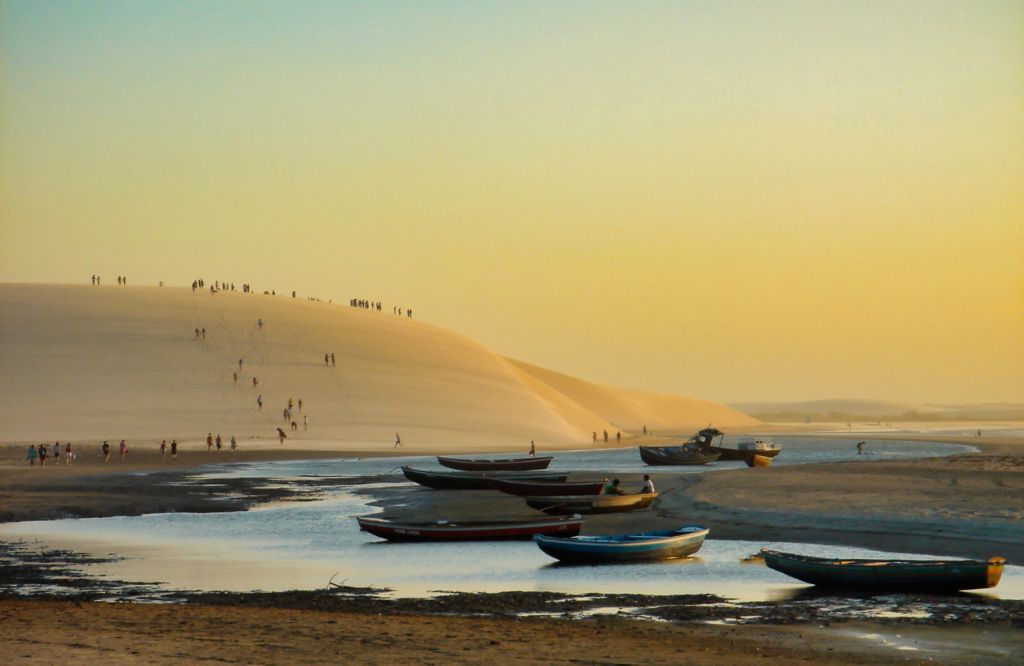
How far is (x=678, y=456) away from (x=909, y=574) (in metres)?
48.2

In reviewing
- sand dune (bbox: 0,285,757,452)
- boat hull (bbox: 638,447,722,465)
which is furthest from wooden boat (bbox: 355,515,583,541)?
sand dune (bbox: 0,285,757,452)

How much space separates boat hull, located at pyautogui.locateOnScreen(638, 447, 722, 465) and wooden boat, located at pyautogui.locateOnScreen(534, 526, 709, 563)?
42348mm

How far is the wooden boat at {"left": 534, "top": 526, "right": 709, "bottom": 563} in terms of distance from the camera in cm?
2639

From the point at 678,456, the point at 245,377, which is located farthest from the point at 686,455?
the point at 245,377

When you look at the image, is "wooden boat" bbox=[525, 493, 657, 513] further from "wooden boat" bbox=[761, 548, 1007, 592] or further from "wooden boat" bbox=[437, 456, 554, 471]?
"wooden boat" bbox=[437, 456, 554, 471]

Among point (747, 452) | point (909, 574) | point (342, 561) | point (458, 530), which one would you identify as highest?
point (747, 452)

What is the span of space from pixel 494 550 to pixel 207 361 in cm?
8773

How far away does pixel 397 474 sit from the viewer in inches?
2468

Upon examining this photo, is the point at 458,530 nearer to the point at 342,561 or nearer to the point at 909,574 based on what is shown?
the point at 342,561

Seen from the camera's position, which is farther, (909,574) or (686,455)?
(686,455)

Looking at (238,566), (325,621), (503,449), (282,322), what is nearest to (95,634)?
(325,621)

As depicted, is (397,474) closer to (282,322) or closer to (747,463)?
(747,463)

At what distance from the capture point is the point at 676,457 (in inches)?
2729

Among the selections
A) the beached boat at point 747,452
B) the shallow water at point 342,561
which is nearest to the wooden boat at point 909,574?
the shallow water at point 342,561
